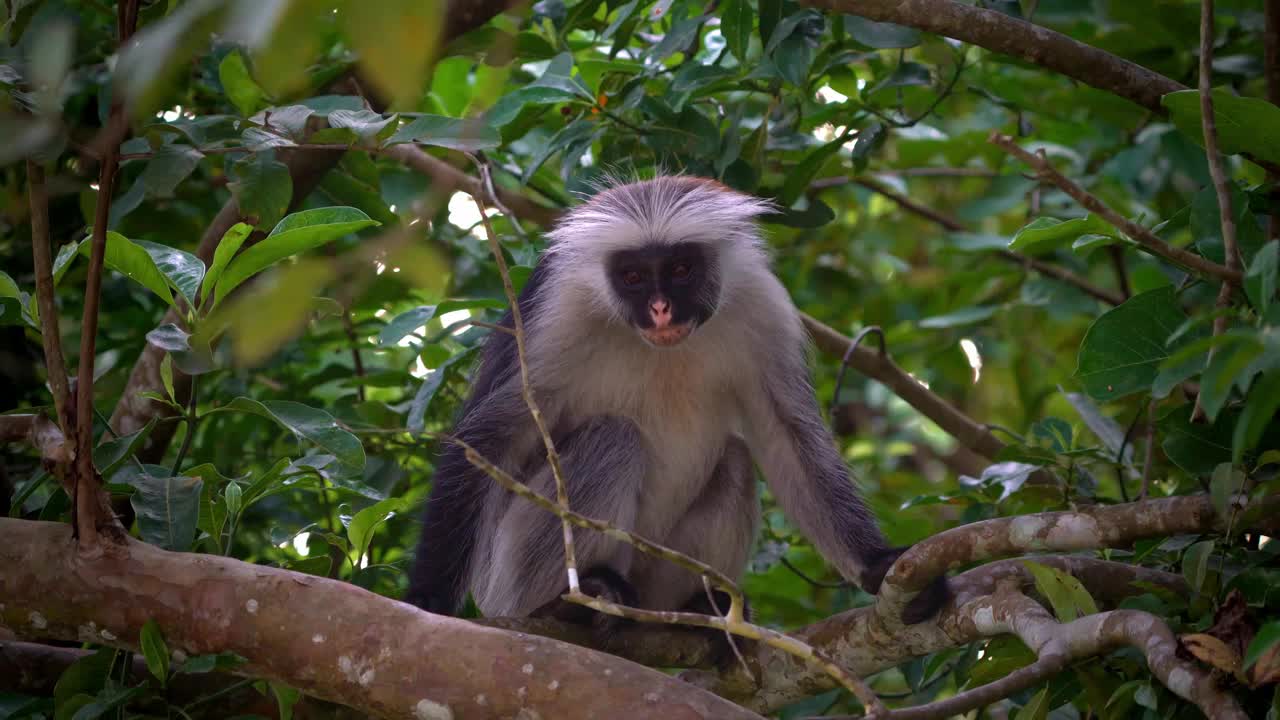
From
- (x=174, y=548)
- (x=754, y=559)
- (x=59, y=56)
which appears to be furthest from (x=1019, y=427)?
(x=59, y=56)

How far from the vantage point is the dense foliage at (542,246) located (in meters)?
2.61

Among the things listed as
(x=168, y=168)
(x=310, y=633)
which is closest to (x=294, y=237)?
(x=168, y=168)

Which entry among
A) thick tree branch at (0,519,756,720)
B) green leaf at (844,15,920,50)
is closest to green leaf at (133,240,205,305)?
thick tree branch at (0,519,756,720)

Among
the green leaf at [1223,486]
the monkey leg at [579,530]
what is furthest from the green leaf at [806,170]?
the green leaf at [1223,486]

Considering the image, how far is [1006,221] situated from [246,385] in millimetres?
6423

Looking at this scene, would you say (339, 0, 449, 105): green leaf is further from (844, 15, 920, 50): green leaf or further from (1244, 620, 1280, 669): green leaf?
(844, 15, 920, 50): green leaf

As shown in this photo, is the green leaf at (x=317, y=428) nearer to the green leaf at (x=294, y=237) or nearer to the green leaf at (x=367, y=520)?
the green leaf at (x=367, y=520)

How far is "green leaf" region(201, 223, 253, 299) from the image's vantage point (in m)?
3.70

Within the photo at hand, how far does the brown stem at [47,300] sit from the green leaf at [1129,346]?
2964mm

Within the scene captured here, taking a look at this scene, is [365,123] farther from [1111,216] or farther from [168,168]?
[1111,216]

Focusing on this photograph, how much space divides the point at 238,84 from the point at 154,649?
A: 96.8 inches

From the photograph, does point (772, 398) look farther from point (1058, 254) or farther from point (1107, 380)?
→ point (1058, 254)

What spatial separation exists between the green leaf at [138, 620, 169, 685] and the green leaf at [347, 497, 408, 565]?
0.82 meters

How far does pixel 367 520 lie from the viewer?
404 centimetres
